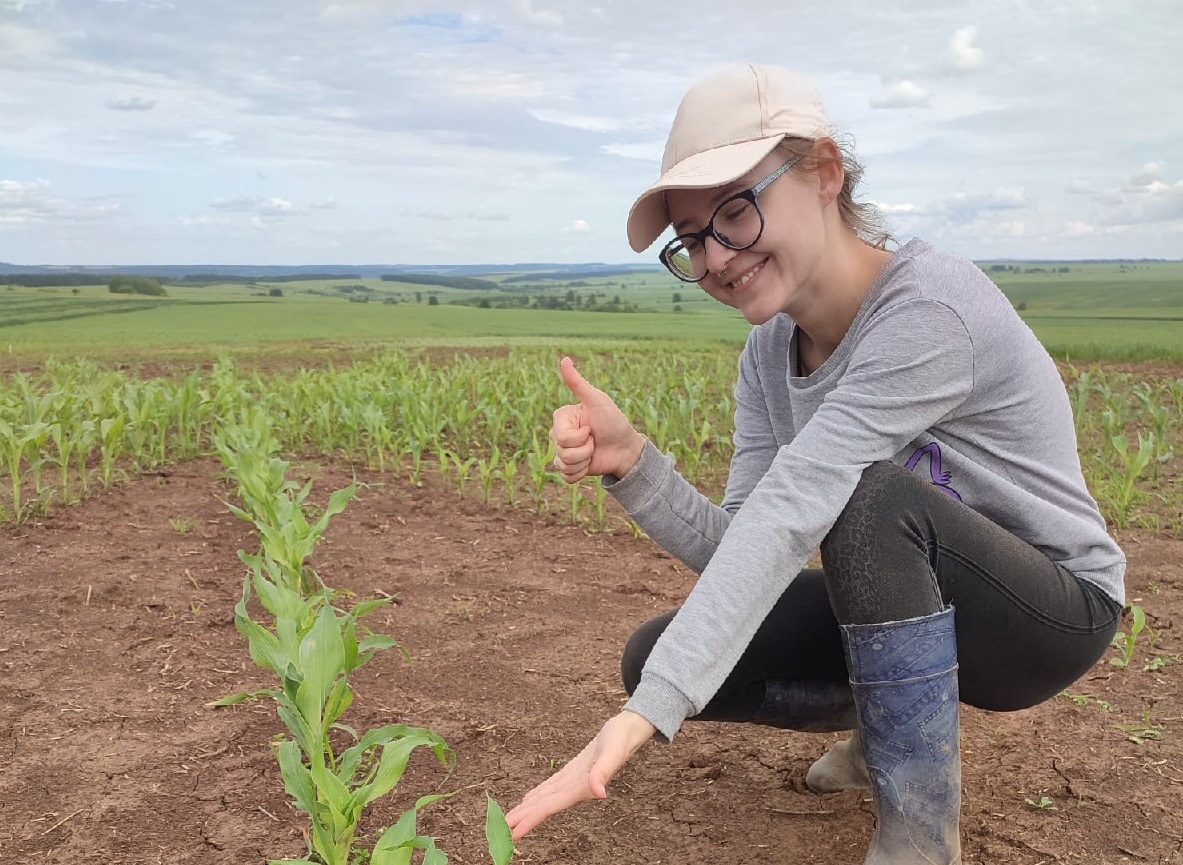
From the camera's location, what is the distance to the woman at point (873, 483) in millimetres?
1646

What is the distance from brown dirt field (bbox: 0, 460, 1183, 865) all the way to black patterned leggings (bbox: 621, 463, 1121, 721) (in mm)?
312

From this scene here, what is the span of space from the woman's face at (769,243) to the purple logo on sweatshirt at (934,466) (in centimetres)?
35

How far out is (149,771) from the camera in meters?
2.38

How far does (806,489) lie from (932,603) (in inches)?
11.4

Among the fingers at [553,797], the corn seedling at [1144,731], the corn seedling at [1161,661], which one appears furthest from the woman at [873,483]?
the corn seedling at [1161,661]

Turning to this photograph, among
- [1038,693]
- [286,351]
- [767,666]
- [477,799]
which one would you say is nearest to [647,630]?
[767,666]

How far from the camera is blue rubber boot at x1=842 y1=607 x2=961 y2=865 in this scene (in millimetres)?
1699

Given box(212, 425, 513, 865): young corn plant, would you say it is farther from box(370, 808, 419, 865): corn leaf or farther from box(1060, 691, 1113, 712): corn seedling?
box(1060, 691, 1113, 712): corn seedling

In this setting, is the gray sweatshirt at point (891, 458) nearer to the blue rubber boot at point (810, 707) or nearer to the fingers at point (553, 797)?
the fingers at point (553, 797)

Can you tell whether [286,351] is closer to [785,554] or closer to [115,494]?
[115,494]

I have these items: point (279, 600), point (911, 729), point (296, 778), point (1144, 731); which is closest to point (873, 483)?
point (911, 729)

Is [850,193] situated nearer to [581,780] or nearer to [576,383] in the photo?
[576,383]

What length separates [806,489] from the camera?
1.65 metres

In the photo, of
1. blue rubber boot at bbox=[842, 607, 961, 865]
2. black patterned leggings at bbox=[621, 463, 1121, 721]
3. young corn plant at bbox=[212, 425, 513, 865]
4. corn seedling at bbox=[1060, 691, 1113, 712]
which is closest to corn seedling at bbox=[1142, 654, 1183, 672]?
corn seedling at bbox=[1060, 691, 1113, 712]
